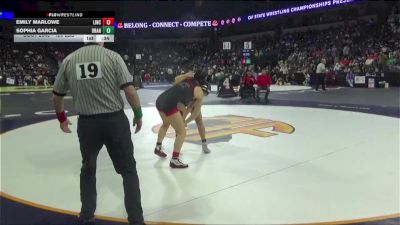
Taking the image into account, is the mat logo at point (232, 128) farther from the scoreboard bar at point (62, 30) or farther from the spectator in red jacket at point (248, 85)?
the scoreboard bar at point (62, 30)

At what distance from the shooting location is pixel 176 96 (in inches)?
199

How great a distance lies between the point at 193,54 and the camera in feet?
137

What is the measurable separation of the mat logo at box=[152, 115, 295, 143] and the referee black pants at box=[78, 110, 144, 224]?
3495mm

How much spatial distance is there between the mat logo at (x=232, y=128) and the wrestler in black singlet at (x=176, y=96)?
59.4 inches

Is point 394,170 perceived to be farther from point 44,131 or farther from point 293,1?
point 293,1

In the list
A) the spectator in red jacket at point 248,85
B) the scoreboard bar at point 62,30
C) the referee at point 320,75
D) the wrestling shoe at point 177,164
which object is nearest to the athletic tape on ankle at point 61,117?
the wrestling shoe at point 177,164

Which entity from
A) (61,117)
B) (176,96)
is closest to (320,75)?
(176,96)

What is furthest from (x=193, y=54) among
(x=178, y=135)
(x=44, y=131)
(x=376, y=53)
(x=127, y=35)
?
(x=178, y=135)

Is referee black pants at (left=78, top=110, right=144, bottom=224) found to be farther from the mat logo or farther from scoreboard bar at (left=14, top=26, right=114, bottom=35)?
scoreboard bar at (left=14, top=26, right=114, bottom=35)

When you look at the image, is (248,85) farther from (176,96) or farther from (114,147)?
(114,147)

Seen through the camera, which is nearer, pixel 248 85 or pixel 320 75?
pixel 248 85

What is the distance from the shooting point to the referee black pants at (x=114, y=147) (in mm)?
3020

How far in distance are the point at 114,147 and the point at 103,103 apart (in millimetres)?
354

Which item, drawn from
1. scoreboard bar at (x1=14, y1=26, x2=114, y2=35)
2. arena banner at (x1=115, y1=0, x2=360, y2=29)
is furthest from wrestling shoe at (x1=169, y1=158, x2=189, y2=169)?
arena banner at (x1=115, y1=0, x2=360, y2=29)
